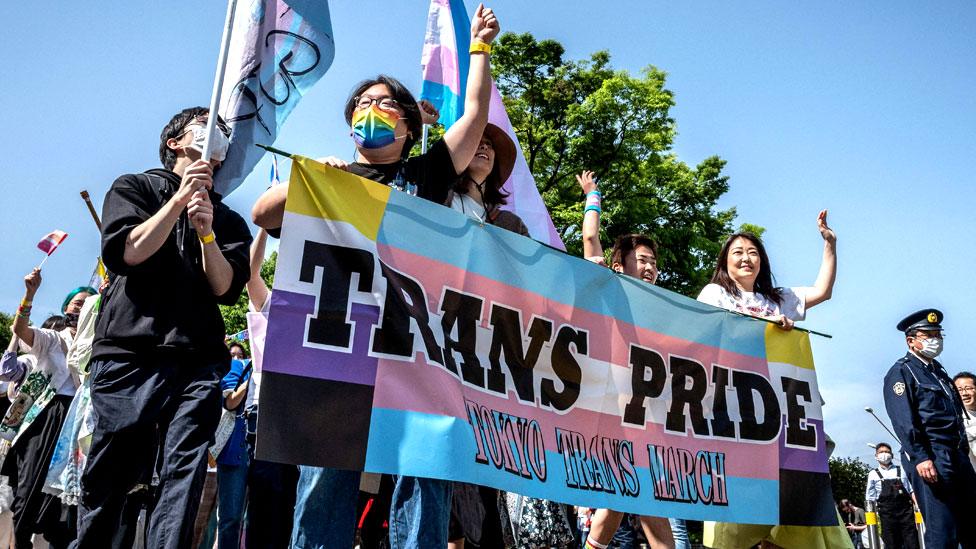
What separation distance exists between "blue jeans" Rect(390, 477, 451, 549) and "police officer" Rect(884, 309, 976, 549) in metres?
5.05

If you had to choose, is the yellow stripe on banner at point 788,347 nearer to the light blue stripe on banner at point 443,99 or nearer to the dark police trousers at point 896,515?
the light blue stripe on banner at point 443,99

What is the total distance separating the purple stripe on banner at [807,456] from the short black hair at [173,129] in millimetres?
3837

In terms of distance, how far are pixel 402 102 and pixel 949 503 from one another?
5565 mm

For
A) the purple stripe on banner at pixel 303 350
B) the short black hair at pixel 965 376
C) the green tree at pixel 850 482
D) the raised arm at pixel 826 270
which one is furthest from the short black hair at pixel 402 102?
the green tree at pixel 850 482

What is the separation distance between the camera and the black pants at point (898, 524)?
1487 cm

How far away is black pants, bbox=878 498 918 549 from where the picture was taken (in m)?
14.9

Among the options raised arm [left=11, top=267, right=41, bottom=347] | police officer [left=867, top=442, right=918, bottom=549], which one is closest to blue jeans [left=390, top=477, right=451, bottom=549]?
raised arm [left=11, top=267, right=41, bottom=347]

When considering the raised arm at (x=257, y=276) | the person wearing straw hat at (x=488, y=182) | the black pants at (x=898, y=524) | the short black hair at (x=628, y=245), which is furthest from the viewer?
the black pants at (x=898, y=524)

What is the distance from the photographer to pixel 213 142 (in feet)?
12.6

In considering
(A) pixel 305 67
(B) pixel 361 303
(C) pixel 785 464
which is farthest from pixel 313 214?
(C) pixel 785 464

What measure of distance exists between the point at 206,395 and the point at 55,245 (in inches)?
232

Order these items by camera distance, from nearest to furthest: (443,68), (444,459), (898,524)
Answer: (444,459)
(443,68)
(898,524)

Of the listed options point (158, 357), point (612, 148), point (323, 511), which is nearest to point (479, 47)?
point (158, 357)

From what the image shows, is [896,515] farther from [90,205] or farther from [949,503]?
[90,205]
